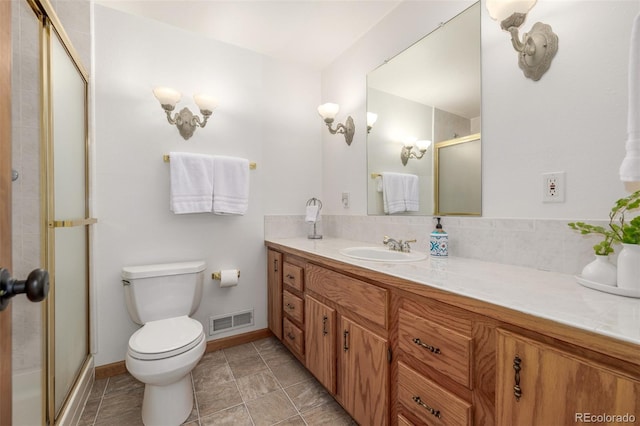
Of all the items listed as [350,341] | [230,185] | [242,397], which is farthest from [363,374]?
[230,185]

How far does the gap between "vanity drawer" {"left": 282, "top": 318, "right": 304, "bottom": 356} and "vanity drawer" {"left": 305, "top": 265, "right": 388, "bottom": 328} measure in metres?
0.37

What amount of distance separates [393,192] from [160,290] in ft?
5.32

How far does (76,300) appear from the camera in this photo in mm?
1492

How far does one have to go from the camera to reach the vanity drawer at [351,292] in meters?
1.10

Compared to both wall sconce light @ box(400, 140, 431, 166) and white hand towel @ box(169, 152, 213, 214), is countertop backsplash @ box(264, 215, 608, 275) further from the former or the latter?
white hand towel @ box(169, 152, 213, 214)

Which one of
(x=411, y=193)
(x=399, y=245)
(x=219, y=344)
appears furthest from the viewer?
(x=219, y=344)

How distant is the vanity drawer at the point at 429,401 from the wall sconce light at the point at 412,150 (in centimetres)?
115

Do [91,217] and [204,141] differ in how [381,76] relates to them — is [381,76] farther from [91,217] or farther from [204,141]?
[91,217]

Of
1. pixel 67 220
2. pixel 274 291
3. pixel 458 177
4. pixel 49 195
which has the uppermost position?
pixel 458 177

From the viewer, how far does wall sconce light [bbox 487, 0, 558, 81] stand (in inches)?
39.4

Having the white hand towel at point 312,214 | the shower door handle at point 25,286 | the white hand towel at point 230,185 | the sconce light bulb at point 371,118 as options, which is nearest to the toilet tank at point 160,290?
the white hand towel at point 230,185

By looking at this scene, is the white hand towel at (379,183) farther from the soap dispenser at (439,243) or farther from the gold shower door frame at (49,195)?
the gold shower door frame at (49,195)

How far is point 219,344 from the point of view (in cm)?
206

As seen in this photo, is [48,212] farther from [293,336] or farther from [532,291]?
[532,291]
